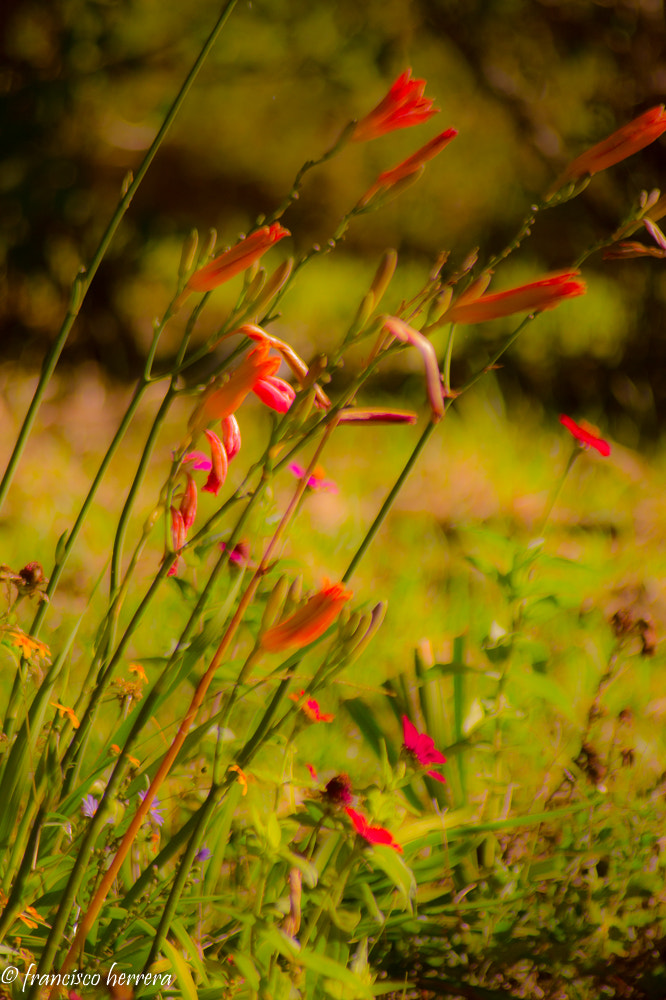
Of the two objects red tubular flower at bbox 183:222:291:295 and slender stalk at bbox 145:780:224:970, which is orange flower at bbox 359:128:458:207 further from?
slender stalk at bbox 145:780:224:970

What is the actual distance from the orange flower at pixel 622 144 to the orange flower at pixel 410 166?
75mm

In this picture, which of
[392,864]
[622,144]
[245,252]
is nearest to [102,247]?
[245,252]

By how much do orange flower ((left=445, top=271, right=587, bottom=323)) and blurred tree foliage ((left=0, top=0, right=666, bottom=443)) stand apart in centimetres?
240

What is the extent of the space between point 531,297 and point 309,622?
21 centimetres

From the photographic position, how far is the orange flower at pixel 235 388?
52 centimetres

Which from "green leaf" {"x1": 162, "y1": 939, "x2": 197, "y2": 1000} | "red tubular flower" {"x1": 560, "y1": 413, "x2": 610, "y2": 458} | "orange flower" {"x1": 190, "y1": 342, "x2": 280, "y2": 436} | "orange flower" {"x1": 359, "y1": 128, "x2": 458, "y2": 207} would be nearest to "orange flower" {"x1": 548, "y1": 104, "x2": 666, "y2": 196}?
"orange flower" {"x1": 359, "y1": 128, "x2": 458, "y2": 207}

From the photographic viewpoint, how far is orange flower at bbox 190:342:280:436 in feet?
1.70

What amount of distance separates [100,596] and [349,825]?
1.05 m

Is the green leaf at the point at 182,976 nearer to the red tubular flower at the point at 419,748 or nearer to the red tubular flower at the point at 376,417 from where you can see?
the red tubular flower at the point at 419,748

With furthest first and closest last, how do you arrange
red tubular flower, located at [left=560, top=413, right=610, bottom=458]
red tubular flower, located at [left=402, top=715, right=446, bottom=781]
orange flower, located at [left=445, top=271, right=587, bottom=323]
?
red tubular flower, located at [left=560, top=413, right=610, bottom=458] < red tubular flower, located at [left=402, top=715, right=446, bottom=781] < orange flower, located at [left=445, top=271, right=587, bottom=323]

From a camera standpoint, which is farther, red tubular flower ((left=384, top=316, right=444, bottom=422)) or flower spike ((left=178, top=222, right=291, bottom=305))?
flower spike ((left=178, top=222, right=291, bottom=305))

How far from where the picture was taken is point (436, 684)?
1.16 meters

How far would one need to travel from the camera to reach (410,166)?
0.55m

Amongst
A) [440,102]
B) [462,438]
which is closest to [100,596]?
[462,438]
